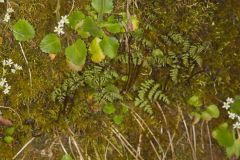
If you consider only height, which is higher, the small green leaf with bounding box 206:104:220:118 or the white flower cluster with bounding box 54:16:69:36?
the white flower cluster with bounding box 54:16:69:36

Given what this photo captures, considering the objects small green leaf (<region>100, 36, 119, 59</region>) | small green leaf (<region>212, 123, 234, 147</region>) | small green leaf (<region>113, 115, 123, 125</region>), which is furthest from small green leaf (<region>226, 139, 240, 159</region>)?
small green leaf (<region>100, 36, 119, 59</region>)

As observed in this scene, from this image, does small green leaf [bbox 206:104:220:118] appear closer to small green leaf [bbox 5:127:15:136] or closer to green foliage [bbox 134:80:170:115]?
green foliage [bbox 134:80:170:115]

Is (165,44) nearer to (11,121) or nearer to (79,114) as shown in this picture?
(79,114)

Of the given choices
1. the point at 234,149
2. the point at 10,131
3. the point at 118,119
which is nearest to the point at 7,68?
the point at 10,131

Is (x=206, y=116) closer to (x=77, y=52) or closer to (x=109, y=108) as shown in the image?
(x=109, y=108)

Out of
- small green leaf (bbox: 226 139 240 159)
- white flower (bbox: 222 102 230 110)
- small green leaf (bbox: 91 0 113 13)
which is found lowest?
small green leaf (bbox: 226 139 240 159)

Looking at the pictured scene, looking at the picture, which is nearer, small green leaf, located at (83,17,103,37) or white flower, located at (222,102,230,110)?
small green leaf, located at (83,17,103,37)

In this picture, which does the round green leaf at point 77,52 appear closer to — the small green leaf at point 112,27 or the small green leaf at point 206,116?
the small green leaf at point 112,27

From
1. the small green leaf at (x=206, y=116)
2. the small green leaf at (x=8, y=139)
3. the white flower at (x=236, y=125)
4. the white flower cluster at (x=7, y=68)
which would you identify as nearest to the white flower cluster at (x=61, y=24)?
the white flower cluster at (x=7, y=68)
